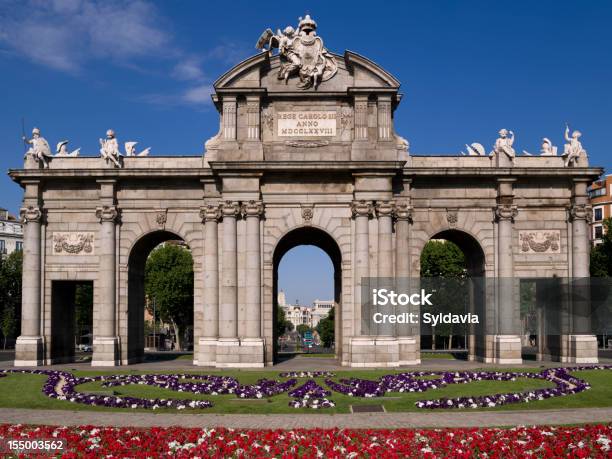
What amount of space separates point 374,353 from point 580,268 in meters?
15.0

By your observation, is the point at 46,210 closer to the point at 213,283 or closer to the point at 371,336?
the point at 213,283

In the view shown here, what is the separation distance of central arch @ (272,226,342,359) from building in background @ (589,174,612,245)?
72838 millimetres

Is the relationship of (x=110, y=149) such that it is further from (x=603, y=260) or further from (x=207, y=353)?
(x=603, y=260)

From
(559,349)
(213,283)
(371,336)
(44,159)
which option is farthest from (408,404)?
(44,159)

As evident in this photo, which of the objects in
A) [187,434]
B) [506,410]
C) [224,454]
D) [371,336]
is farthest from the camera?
[371,336]

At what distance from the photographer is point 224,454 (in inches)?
691

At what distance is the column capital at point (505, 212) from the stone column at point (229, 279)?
16.9 meters

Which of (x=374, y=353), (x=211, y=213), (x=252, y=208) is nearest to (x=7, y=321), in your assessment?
(x=211, y=213)

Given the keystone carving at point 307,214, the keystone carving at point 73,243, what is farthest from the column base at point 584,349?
the keystone carving at point 73,243

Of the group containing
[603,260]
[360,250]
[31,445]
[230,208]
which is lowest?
[31,445]

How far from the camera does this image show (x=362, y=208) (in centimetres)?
4256

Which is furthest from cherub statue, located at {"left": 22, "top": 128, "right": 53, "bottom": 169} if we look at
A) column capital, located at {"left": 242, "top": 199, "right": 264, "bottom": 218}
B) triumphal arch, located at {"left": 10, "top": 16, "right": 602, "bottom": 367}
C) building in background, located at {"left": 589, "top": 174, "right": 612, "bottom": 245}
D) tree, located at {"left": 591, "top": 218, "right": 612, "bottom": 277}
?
building in background, located at {"left": 589, "top": 174, "right": 612, "bottom": 245}

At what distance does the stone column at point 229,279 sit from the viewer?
42.2 meters

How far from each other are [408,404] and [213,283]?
1996 centimetres
